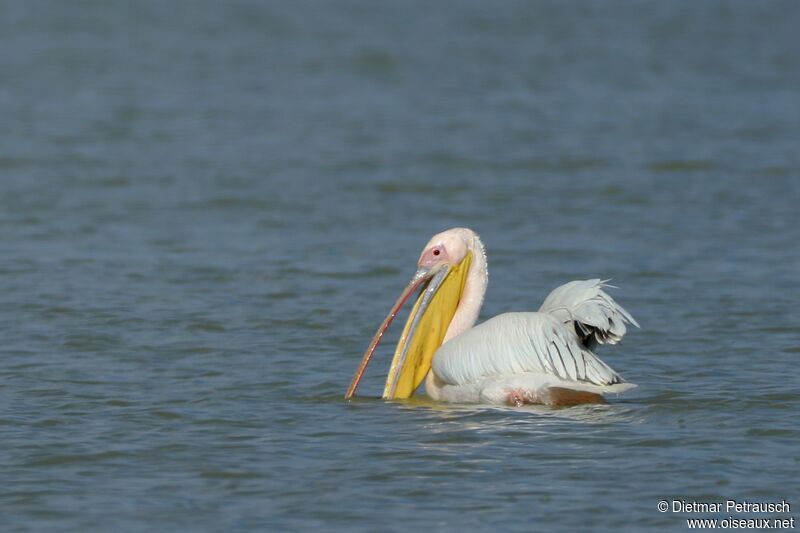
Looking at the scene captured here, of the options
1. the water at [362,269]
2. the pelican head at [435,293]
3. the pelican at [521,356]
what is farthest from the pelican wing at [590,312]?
the pelican head at [435,293]

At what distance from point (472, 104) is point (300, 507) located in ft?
41.3

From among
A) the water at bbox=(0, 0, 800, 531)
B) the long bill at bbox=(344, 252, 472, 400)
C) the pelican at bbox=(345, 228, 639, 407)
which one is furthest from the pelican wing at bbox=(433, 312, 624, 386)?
the long bill at bbox=(344, 252, 472, 400)

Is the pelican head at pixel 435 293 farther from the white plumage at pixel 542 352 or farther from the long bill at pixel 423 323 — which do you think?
the white plumage at pixel 542 352

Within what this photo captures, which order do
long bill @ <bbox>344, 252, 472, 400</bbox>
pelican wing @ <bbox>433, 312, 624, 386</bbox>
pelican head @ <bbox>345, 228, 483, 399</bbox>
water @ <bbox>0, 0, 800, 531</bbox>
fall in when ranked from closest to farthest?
water @ <bbox>0, 0, 800, 531</bbox> < pelican wing @ <bbox>433, 312, 624, 386</bbox> < long bill @ <bbox>344, 252, 472, 400</bbox> < pelican head @ <bbox>345, 228, 483, 399</bbox>

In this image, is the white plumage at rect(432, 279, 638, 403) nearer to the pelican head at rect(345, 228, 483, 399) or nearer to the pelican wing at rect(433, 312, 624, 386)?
the pelican wing at rect(433, 312, 624, 386)

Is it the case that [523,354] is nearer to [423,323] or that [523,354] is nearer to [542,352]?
[542,352]

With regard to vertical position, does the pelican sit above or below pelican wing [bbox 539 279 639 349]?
below

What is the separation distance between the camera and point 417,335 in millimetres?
6977

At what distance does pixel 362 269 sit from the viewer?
31.3ft

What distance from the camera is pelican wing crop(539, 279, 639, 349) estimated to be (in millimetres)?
6262

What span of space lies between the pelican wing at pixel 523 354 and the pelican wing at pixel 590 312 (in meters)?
0.05

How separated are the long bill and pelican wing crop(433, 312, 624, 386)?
0.96 ft

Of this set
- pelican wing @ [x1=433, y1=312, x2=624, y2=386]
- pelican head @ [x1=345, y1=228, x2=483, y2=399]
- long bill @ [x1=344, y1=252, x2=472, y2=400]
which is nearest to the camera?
pelican wing @ [x1=433, y1=312, x2=624, y2=386]

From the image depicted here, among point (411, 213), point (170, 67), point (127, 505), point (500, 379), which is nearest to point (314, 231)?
point (411, 213)
